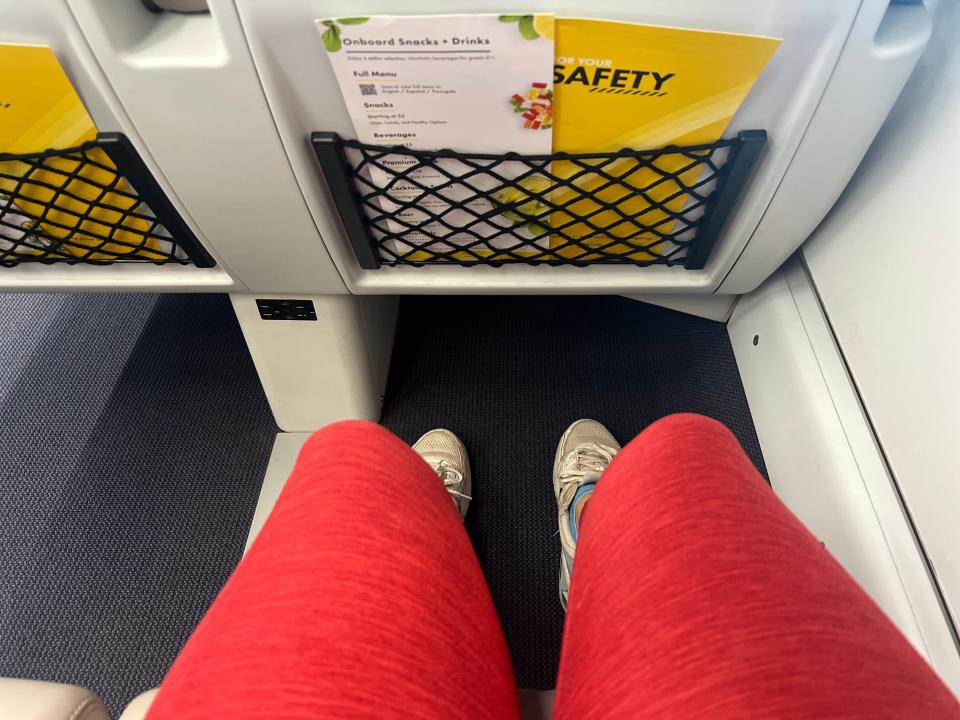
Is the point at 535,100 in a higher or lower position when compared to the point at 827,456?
A: higher

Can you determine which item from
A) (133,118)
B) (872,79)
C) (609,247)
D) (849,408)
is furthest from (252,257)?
(849,408)

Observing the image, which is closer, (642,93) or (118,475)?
(642,93)

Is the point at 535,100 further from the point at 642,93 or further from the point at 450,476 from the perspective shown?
the point at 450,476

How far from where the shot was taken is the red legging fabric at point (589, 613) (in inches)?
14.3

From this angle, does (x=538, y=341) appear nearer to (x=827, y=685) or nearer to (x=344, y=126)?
(x=344, y=126)

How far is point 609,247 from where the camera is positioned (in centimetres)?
64

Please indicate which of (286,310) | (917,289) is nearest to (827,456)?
(917,289)

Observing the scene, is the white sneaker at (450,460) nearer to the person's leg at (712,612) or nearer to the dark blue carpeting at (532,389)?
the dark blue carpeting at (532,389)

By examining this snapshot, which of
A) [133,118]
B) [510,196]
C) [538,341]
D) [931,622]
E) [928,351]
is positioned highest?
[133,118]

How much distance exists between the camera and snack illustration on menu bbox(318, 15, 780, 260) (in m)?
0.43

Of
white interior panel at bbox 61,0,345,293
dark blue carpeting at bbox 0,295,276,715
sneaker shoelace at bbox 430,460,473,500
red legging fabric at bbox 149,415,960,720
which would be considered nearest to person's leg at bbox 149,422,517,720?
red legging fabric at bbox 149,415,960,720

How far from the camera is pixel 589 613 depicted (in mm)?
463

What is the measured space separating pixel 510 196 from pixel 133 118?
32 centimetres

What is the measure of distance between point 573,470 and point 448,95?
1.86ft
